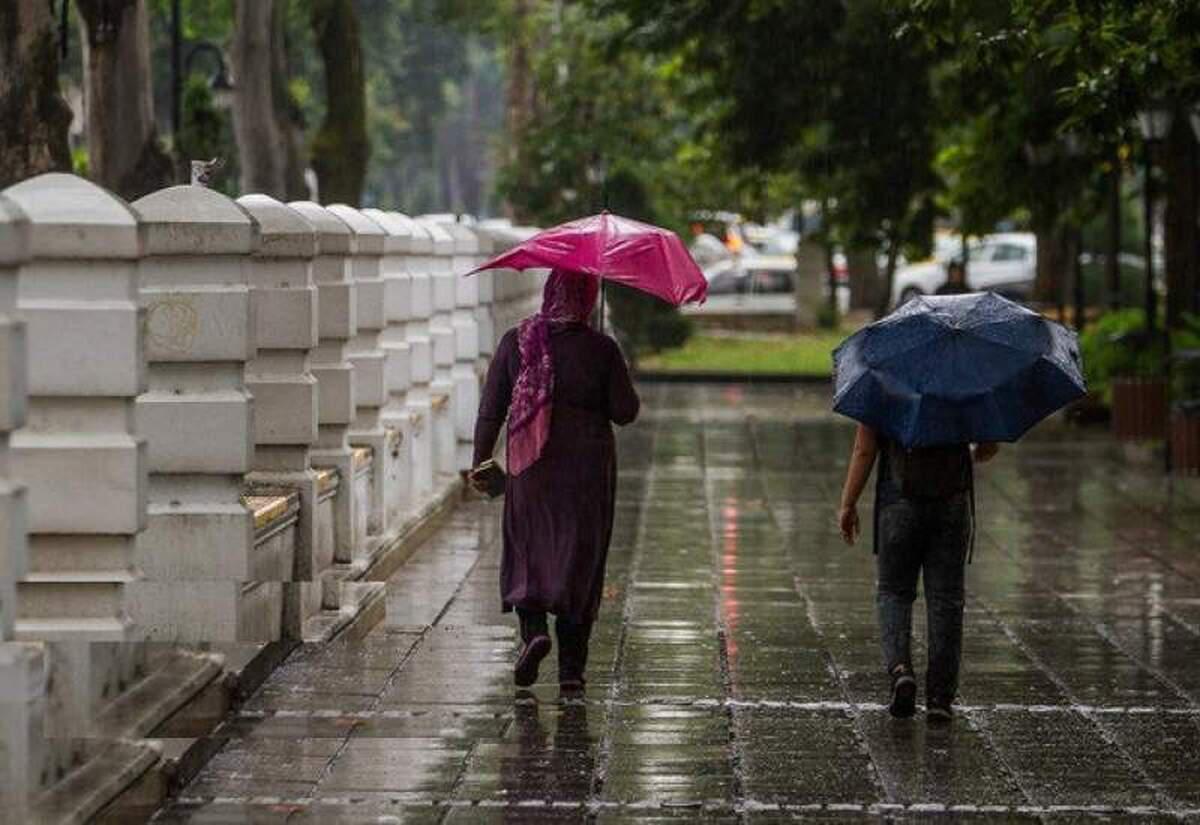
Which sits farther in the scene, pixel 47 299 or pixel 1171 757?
pixel 1171 757

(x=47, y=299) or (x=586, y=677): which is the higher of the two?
(x=47, y=299)

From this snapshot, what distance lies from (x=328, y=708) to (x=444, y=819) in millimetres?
2204

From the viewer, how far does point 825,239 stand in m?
46.2

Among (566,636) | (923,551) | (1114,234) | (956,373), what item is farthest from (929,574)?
(1114,234)

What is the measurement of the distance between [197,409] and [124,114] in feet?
44.2

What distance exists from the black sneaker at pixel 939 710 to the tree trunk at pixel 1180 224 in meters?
19.8

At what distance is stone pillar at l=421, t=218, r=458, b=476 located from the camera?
21344 mm

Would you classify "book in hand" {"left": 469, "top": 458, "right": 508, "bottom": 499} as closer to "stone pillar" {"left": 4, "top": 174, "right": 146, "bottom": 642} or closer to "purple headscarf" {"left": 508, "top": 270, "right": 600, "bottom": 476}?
"purple headscarf" {"left": 508, "top": 270, "right": 600, "bottom": 476}

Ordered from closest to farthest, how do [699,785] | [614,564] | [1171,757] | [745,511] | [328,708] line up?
[699,785] < [1171,757] < [328,708] < [614,564] < [745,511]

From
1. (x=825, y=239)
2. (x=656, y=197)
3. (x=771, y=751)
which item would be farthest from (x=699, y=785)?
(x=656, y=197)

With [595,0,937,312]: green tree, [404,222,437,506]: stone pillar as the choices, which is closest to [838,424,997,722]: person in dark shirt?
[404,222,437,506]: stone pillar

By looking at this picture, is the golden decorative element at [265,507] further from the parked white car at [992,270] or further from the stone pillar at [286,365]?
the parked white car at [992,270]

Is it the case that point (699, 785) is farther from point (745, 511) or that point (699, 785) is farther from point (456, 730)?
point (745, 511)

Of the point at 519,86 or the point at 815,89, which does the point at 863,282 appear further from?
the point at 815,89
